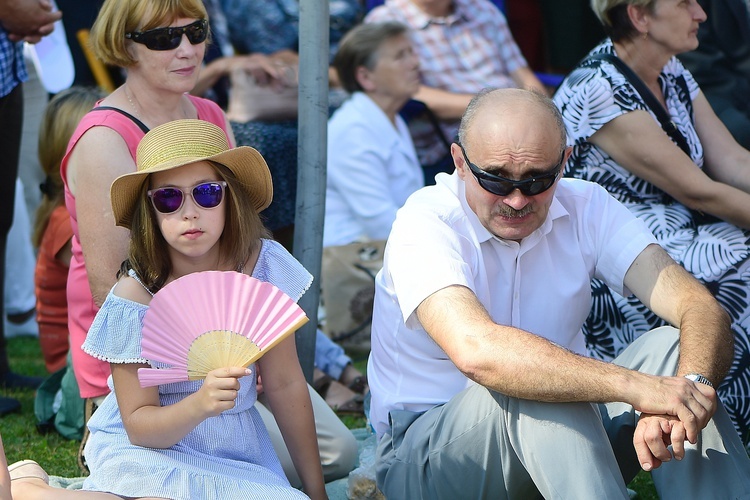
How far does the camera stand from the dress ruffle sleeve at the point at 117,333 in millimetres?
2820

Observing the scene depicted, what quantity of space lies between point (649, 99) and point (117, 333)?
2.19 m

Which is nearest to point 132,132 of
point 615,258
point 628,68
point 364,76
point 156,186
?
point 156,186

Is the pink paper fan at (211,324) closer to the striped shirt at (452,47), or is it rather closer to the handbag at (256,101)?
the handbag at (256,101)

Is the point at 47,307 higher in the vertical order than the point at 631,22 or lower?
lower

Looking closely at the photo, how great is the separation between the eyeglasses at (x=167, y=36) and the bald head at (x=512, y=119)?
105 cm

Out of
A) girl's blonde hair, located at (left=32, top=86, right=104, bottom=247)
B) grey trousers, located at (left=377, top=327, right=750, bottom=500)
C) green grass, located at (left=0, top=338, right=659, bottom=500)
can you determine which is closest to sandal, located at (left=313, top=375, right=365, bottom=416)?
green grass, located at (left=0, top=338, right=659, bottom=500)

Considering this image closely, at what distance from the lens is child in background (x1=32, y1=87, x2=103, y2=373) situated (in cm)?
449

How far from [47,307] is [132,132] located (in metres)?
1.38

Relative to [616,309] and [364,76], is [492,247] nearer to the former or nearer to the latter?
[616,309]

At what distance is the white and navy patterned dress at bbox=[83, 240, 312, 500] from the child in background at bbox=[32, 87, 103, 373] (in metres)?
1.60

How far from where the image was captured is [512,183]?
9.60 feet

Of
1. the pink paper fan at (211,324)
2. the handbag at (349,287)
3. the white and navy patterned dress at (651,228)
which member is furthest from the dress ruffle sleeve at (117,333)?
the handbag at (349,287)

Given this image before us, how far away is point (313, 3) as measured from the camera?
3715mm

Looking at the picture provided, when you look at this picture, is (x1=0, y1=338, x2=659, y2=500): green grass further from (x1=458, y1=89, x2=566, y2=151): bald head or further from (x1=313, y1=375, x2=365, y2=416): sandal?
(x1=458, y1=89, x2=566, y2=151): bald head
